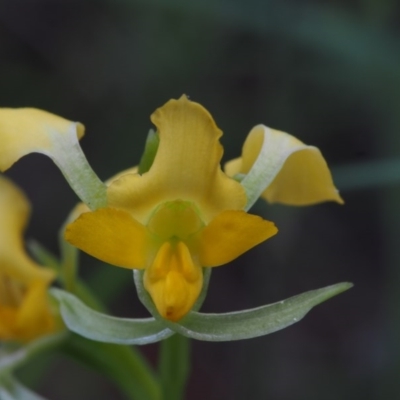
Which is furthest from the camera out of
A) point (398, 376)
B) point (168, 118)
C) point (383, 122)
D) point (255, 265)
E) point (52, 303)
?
point (255, 265)

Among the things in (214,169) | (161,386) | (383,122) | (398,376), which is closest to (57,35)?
(383,122)

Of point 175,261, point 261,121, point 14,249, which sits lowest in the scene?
point 175,261

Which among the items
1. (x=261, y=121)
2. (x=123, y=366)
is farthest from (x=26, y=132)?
(x=261, y=121)

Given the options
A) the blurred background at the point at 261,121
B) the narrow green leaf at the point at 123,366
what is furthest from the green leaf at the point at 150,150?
the blurred background at the point at 261,121

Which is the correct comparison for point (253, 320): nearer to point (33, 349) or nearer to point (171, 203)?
point (171, 203)

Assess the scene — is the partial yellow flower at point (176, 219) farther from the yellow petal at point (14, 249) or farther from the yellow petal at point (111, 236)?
the yellow petal at point (14, 249)

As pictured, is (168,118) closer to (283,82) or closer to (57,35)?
(283,82)

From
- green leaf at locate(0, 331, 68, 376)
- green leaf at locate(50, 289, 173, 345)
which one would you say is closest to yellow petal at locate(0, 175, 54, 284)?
green leaf at locate(0, 331, 68, 376)
